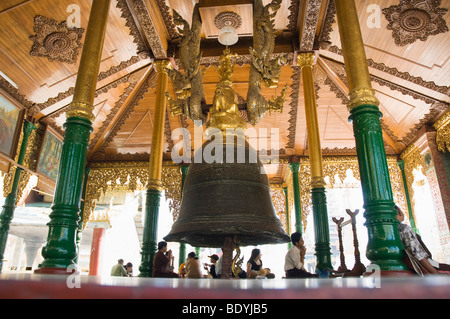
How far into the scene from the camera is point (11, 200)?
21.5 feet

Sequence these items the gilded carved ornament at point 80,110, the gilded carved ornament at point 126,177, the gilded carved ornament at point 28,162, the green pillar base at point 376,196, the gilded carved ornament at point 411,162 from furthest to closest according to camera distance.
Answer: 1. the gilded carved ornament at point 126,177
2. the gilded carved ornament at point 411,162
3. the gilded carved ornament at point 28,162
4. the gilded carved ornament at point 80,110
5. the green pillar base at point 376,196

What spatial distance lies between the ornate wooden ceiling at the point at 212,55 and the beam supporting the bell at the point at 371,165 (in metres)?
3.05

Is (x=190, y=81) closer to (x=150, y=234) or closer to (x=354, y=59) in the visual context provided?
(x=354, y=59)

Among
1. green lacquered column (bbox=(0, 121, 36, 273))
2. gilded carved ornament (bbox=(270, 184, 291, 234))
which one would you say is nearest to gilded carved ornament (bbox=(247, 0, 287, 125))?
green lacquered column (bbox=(0, 121, 36, 273))

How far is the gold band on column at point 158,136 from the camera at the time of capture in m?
5.45

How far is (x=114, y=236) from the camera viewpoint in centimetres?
1628

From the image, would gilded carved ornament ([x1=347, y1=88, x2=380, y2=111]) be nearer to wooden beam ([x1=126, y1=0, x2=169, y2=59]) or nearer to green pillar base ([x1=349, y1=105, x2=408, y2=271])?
green pillar base ([x1=349, y1=105, x2=408, y2=271])

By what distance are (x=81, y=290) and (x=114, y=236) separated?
16.9 m

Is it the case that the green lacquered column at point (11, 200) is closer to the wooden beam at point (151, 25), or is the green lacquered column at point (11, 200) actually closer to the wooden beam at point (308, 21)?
the wooden beam at point (151, 25)

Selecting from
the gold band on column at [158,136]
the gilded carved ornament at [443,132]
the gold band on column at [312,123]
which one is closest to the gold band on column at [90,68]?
the gold band on column at [158,136]

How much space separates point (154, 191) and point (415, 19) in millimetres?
5292

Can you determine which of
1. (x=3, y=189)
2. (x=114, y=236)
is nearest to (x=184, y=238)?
(x=3, y=189)
